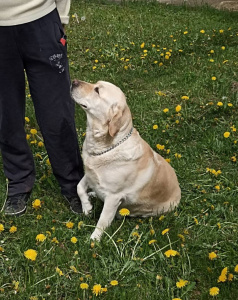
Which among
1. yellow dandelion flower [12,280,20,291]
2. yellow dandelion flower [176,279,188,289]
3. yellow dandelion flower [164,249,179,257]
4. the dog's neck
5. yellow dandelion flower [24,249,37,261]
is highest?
the dog's neck

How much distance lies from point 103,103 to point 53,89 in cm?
37

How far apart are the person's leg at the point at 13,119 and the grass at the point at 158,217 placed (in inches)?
8.0

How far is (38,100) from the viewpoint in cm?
327

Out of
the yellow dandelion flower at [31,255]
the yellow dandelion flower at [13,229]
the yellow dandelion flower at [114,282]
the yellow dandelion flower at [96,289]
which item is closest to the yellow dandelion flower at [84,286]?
the yellow dandelion flower at [96,289]

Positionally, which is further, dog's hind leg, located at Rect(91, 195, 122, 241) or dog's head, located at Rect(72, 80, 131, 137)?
dog's hind leg, located at Rect(91, 195, 122, 241)

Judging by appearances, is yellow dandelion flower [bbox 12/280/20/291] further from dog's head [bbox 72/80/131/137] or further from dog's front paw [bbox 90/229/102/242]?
dog's head [bbox 72/80/131/137]

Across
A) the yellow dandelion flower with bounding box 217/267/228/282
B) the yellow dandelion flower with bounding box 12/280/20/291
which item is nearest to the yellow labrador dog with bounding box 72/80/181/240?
the yellow dandelion flower with bounding box 12/280/20/291

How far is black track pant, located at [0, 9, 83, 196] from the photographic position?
3041 mm

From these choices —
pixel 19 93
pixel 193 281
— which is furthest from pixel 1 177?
pixel 193 281

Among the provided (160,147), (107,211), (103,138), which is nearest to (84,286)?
(107,211)

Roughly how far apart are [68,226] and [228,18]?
7.00m

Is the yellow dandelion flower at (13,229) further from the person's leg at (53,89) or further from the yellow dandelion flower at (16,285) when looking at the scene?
Result: the person's leg at (53,89)

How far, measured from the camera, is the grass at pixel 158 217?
118 inches

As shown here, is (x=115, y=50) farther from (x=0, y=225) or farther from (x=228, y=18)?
(x=0, y=225)
